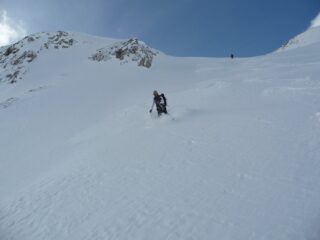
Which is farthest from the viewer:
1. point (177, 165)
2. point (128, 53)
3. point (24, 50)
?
point (24, 50)

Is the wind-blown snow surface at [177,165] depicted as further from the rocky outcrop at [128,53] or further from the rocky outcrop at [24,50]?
the rocky outcrop at [24,50]

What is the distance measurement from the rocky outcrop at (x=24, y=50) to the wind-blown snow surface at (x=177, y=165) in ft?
45.4

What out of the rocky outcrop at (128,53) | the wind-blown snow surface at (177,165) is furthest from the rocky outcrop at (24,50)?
the wind-blown snow surface at (177,165)

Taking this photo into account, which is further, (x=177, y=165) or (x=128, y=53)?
(x=128, y=53)

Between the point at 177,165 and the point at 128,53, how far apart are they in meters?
27.6

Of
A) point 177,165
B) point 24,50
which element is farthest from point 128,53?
point 177,165

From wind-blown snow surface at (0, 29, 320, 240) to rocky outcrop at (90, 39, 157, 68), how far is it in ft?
41.1

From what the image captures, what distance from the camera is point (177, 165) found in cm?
1038

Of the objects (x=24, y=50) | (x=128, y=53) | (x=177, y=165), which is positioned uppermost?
(x=24, y=50)

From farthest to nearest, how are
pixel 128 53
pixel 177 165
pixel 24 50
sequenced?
pixel 24 50
pixel 128 53
pixel 177 165

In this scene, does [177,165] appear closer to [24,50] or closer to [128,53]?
[128,53]

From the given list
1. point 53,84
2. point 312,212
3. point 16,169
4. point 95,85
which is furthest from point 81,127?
point 312,212

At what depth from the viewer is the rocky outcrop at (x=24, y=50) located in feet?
117

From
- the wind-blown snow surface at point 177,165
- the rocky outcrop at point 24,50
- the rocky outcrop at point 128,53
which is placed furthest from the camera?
the rocky outcrop at point 24,50
